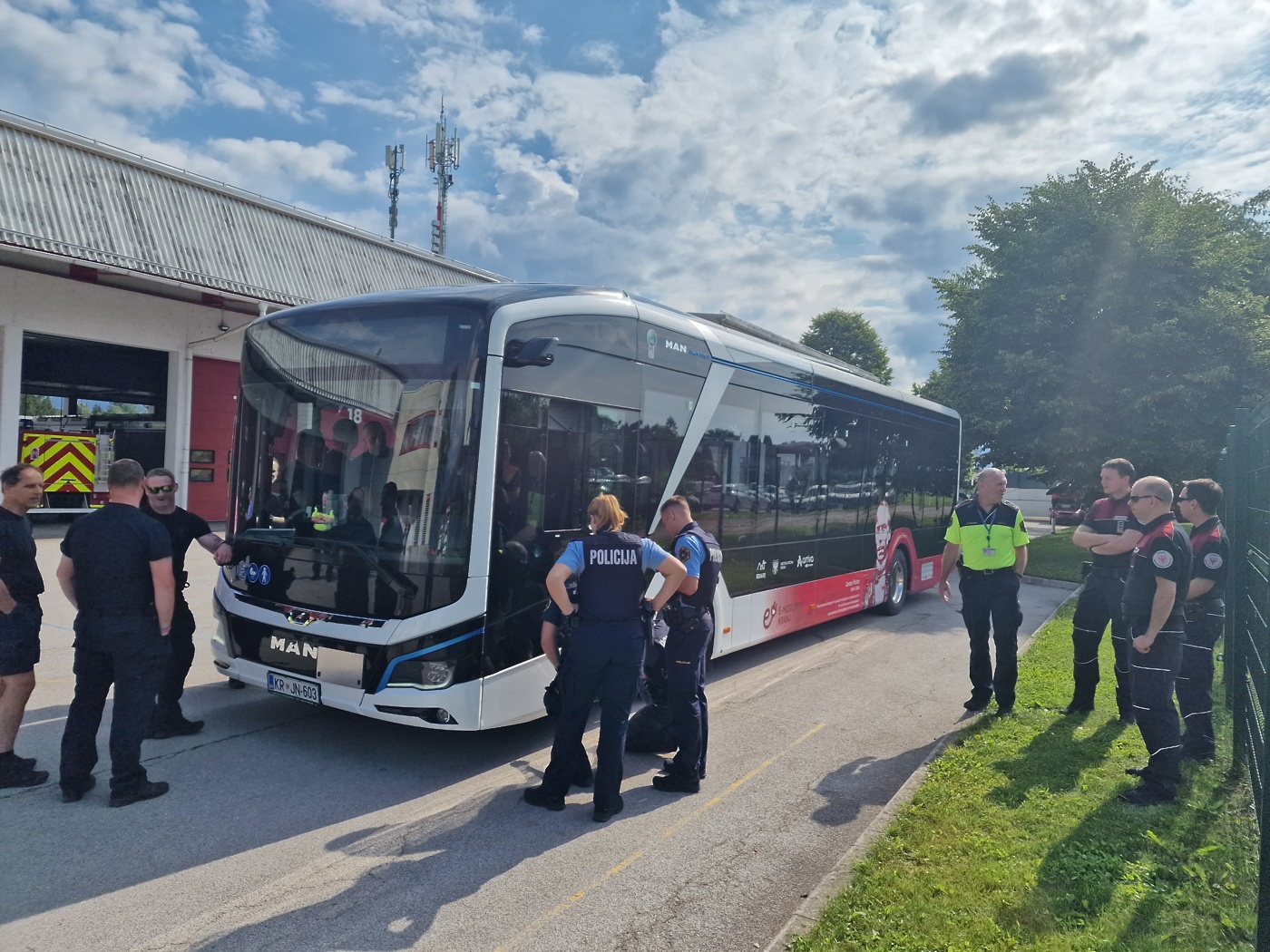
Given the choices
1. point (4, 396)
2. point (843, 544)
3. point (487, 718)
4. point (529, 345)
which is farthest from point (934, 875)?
point (4, 396)

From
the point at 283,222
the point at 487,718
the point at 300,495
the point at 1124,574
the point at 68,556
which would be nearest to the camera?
the point at 68,556

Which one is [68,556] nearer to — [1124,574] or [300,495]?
[300,495]

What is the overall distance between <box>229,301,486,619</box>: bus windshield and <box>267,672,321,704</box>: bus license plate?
472mm

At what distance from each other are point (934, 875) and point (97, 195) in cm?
1921

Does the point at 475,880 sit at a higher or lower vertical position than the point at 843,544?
lower

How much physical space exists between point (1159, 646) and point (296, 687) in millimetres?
5366

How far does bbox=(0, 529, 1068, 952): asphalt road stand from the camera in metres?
3.64

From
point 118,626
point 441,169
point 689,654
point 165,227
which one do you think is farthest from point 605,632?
point 441,169

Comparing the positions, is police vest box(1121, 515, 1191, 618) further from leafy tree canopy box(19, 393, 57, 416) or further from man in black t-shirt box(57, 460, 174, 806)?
leafy tree canopy box(19, 393, 57, 416)

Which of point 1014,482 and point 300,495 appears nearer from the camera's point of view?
point 300,495

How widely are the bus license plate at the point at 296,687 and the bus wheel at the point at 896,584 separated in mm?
8717

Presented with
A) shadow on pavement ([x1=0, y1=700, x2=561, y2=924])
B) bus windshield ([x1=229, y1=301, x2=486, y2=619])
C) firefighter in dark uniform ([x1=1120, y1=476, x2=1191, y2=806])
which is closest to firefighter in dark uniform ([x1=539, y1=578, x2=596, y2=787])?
bus windshield ([x1=229, y1=301, x2=486, y2=619])

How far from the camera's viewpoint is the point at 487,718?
5.36 m

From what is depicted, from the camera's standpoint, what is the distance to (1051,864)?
13.9ft
